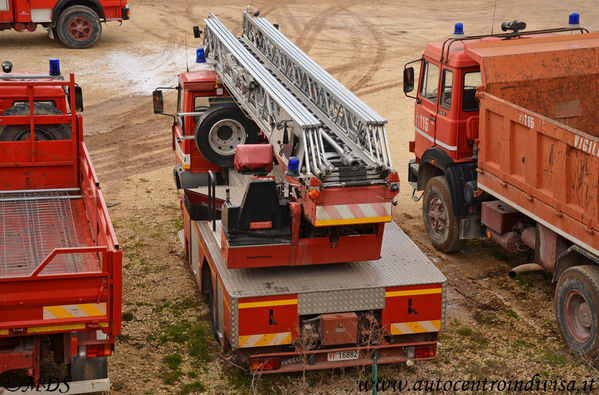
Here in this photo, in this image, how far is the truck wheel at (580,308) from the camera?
937 centimetres

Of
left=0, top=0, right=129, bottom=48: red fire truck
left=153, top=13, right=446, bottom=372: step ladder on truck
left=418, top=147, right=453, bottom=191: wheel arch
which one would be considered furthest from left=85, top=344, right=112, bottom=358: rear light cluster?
left=0, top=0, right=129, bottom=48: red fire truck

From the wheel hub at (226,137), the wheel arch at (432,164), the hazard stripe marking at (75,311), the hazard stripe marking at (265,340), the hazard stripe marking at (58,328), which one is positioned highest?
the wheel hub at (226,137)

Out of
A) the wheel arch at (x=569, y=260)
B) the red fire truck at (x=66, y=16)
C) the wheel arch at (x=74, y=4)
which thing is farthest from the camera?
the wheel arch at (x=74, y=4)

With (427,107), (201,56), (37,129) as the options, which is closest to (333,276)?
(427,107)

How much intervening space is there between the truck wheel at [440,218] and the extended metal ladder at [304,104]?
2.60 meters

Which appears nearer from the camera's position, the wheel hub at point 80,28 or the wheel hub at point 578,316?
the wheel hub at point 578,316

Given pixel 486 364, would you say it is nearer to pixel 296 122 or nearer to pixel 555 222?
pixel 555 222

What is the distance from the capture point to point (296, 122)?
30.3 ft

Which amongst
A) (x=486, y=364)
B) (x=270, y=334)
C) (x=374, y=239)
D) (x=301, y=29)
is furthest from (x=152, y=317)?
(x=301, y=29)

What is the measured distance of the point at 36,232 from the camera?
9.92m

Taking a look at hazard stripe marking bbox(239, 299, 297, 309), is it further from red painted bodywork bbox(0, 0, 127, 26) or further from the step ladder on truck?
red painted bodywork bbox(0, 0, 127, 26)

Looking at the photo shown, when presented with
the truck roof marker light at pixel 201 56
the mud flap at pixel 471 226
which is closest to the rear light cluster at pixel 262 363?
the mud flap at pixel 471 226

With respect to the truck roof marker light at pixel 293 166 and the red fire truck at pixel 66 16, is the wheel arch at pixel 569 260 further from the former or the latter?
the red fire truck at pixel 66 16

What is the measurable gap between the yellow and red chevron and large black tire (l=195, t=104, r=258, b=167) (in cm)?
362
